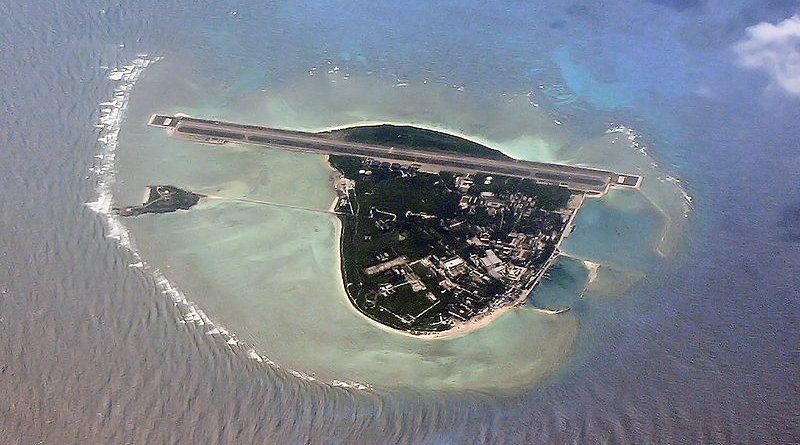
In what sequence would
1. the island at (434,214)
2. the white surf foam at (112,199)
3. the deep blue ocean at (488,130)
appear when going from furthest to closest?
the island at (434,214) → the white surf foam at (112,199) → the deep blue ocean at (488,130)

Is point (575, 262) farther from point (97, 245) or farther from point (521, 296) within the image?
point (97, 245)

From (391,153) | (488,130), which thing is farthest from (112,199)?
(488,130)

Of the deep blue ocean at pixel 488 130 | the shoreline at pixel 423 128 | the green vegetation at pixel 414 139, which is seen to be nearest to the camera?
the deep blue ocean at pixel 488 130

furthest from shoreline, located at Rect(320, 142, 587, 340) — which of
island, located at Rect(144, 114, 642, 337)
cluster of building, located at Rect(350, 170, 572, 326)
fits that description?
cluster of building, located at Rect(350, 170, 572, 326)

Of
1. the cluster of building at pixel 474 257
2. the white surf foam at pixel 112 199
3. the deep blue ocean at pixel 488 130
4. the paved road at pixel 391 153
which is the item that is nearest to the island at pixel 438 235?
the cluster of building at pixel 474 257

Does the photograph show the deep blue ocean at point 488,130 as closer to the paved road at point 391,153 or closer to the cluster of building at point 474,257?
the paved road at point 391,153

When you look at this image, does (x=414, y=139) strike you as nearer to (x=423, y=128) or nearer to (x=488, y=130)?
(x=423, y=128)
